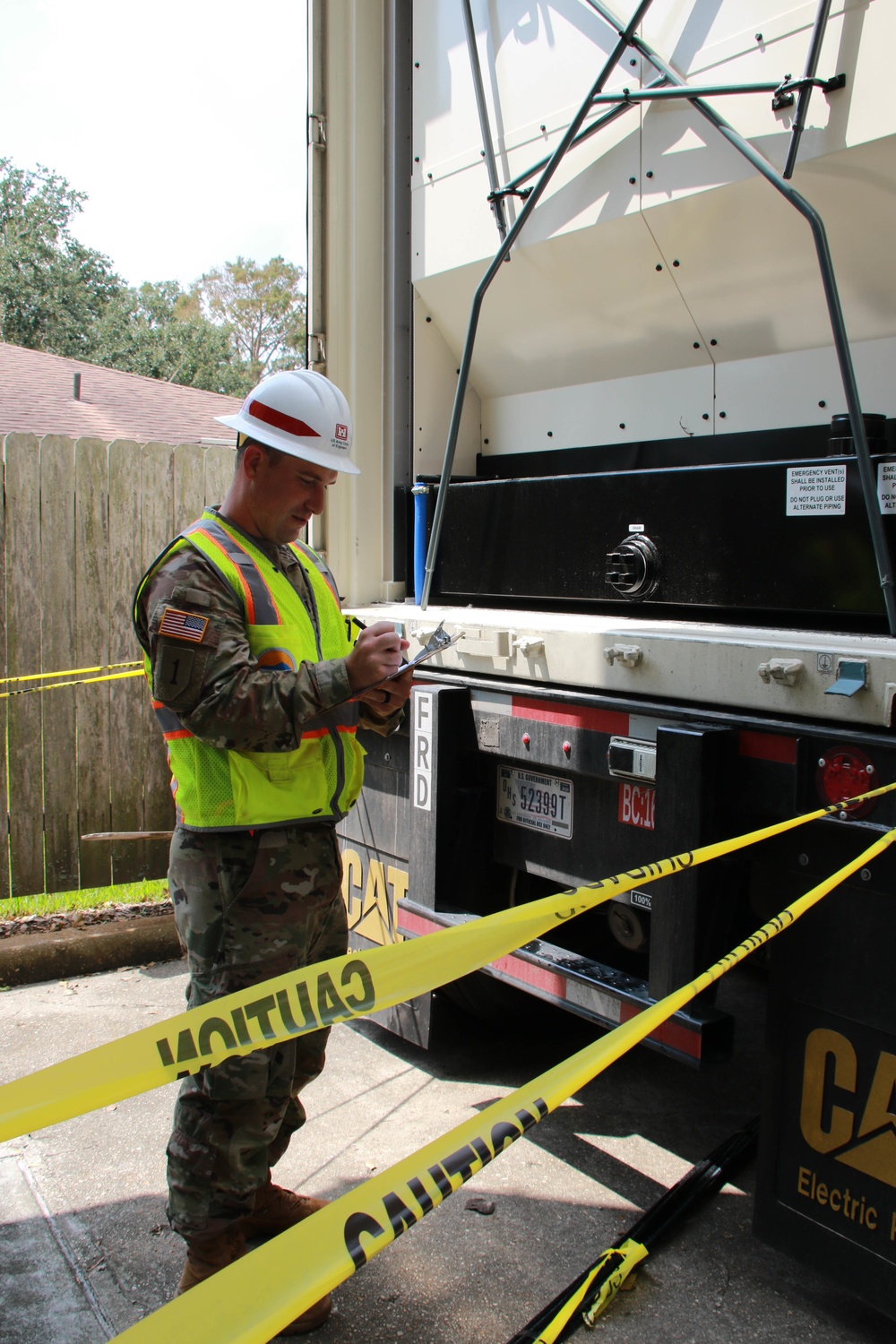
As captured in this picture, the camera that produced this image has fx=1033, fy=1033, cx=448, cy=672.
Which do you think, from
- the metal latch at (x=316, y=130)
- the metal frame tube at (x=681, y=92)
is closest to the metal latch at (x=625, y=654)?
the metal frame tube at (x=681, y=92)

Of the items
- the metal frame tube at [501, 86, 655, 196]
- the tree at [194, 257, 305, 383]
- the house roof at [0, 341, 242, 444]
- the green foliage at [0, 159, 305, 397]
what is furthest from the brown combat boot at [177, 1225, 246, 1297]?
the tree at [194, 257, 305, 383]

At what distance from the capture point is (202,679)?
1.94m

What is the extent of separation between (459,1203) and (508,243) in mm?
2482

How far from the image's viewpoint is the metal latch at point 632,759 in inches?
88.8

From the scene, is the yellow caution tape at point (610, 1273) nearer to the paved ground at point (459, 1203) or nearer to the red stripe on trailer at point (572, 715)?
the paved ground at point (459, 1203)

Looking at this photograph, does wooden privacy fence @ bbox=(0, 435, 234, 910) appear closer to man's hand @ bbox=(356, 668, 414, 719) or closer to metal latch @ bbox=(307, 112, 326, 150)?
metal latch @ bbox=(307, 112, 326, 150)

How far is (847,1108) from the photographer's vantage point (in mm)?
2055

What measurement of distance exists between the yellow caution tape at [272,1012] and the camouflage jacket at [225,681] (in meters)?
0.66

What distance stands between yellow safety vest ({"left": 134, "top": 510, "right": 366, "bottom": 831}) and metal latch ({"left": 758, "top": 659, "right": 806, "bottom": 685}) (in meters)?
0.87

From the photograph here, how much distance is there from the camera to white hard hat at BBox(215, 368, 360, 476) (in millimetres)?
2164

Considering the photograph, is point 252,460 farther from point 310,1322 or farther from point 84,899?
point 84,899

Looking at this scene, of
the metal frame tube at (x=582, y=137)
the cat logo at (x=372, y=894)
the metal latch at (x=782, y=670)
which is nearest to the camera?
the metal latch at (x=782, y=670)

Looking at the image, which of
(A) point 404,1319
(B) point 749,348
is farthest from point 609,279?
(A) point 404,1319

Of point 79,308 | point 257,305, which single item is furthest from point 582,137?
point 257,305
